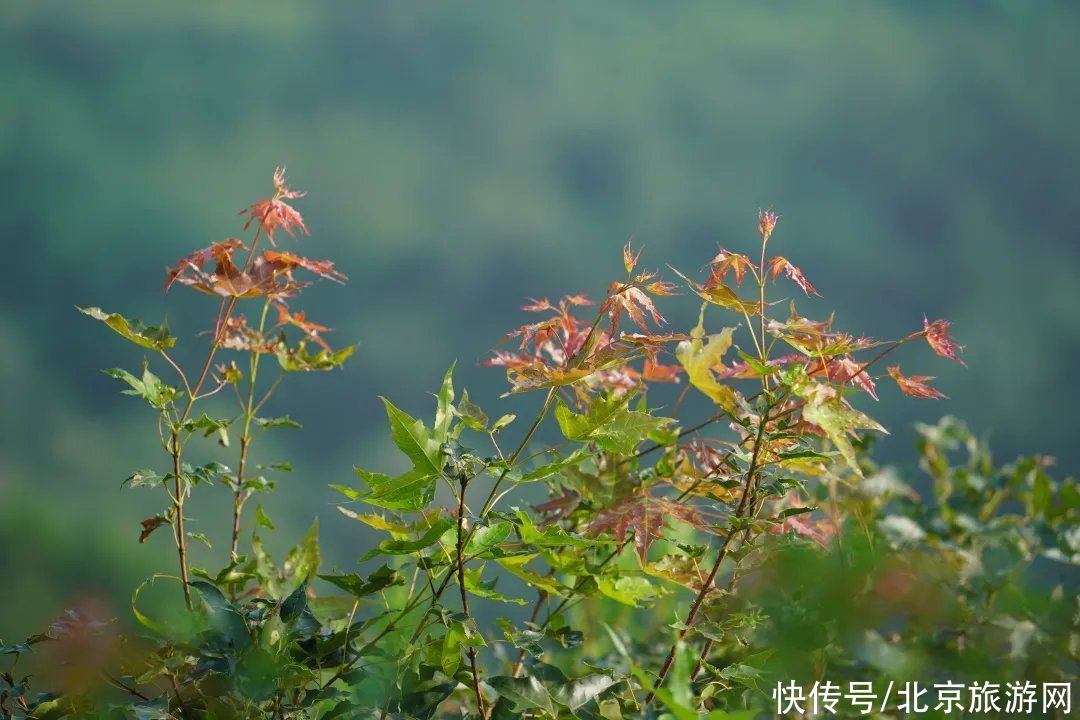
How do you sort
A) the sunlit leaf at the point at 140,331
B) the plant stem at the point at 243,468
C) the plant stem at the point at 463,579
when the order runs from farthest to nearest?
the plant stem at the point at 243,468
the sunlit leaf at the point at 140,331
the plant stem at the point at 463,579

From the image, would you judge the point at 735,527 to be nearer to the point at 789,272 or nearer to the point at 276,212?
the point at 789,272

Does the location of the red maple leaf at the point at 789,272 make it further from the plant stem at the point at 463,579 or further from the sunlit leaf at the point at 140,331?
the sunlit leaf at the point at 140,331

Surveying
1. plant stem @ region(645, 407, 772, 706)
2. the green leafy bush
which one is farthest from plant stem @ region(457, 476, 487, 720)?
plant stem @ region(645, 407, 772, 706)

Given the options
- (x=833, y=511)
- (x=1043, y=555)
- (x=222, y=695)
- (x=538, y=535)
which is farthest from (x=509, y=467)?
(x=1043, y=555)

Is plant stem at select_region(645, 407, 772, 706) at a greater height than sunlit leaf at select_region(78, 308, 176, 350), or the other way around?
sunlit leaf at select_region(78, 308, 176, 350)

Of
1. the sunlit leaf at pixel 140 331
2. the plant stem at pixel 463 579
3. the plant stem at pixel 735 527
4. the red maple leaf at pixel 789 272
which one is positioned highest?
the red maple leaf at pixel 789 272

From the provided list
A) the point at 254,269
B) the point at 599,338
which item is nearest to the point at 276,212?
the point at 254,269

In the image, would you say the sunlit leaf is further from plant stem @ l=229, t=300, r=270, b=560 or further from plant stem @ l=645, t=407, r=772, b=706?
plant stem @ l=645, t=407, r=772, b=706

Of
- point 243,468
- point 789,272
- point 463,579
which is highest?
point 789,272

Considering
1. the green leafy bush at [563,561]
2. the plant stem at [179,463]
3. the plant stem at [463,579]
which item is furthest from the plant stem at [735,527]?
the plant stem at [179,463]

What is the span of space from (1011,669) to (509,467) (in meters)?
0.42

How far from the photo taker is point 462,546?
2.77 feet

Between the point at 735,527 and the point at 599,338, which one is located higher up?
the point at 599,338

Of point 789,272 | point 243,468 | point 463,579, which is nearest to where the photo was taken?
point 463,579
